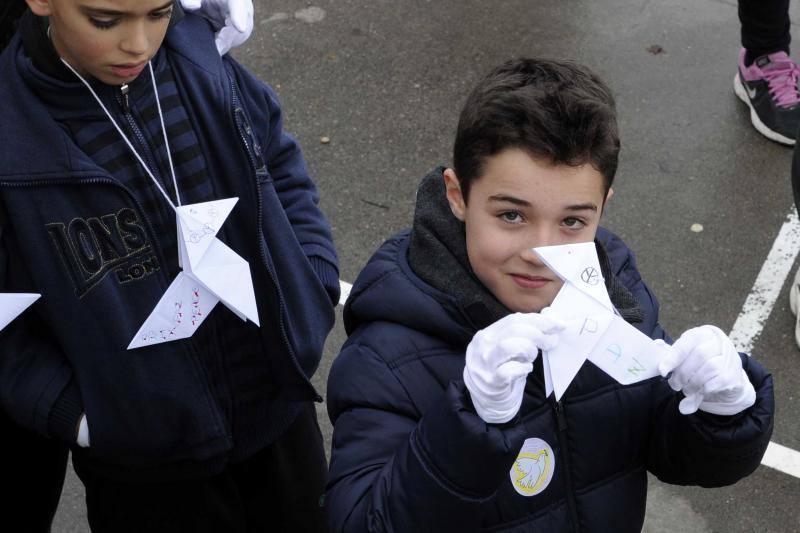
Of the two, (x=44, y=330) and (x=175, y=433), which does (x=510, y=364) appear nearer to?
(x=175, y=433)

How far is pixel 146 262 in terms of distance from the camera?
210 cm

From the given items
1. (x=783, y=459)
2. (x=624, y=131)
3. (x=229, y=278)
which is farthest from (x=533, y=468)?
(x=624, y=131)

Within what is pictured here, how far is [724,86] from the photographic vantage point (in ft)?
17.6

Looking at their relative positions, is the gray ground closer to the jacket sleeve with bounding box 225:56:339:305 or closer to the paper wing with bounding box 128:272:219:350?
the jacket sleeve with bounding box 225:56:339:305

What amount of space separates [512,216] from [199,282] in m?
0.68

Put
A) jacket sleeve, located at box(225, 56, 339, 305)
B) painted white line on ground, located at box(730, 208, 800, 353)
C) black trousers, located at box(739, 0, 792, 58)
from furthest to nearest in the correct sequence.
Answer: black trousers, located at box(739, 0, 792, 58), painted white line on ground, located at box(730, 208, 800, 353), jacket sleeve, located at box(225, 56, 339, 305)

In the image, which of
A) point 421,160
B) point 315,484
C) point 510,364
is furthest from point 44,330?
point 421,160

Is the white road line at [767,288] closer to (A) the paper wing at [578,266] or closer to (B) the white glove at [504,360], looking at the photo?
(A) the paper wing at [578,266]

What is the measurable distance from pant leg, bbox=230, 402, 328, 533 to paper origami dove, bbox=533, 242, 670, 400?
99 centimetres

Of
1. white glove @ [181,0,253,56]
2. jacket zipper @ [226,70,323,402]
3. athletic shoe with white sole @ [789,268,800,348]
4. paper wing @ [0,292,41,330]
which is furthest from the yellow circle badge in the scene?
athletic shoe with white sole @ [789,268,800,348]

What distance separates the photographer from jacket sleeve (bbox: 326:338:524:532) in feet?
5.39

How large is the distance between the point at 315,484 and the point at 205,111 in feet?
3.35

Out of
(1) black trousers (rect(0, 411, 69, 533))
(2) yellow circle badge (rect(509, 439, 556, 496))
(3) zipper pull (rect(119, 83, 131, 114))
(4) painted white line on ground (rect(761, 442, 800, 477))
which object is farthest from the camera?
(4) painted white line on ground (rect(761, 442, 800, 477))

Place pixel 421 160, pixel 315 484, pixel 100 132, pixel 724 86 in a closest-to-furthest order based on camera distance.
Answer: pixel 100 132
pixel 315 484
pixel 421 160
pixel 724 86
